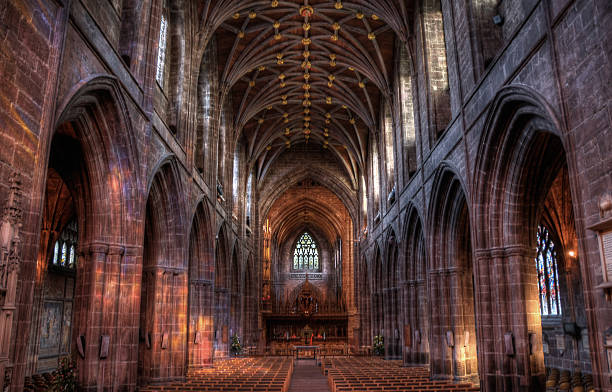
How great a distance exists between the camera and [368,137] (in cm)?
3347

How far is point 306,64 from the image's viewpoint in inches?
1067

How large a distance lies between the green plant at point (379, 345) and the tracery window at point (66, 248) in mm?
17179

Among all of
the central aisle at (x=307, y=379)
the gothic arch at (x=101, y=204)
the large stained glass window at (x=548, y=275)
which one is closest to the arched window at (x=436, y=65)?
the large stained glass window at (x=548, y=275)

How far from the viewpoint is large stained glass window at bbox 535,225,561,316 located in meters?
20.6

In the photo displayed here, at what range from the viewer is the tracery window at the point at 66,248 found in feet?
73.5

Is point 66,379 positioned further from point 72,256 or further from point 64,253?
point 72,256

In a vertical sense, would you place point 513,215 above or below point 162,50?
below

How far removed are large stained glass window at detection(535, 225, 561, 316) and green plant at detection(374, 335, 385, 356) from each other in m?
10.2

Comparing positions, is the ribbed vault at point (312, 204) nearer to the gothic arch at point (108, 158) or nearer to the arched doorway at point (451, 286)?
the arched doorway at point (451, 286)

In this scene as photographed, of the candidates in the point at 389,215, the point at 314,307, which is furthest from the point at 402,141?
the point at 314,307

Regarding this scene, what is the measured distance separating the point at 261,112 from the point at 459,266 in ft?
63.6

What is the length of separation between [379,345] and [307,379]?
8770mm

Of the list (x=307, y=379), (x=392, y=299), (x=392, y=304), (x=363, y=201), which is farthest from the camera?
(x=363, y=201)

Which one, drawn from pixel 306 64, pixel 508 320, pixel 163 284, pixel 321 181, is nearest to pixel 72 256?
pixel 163 284
